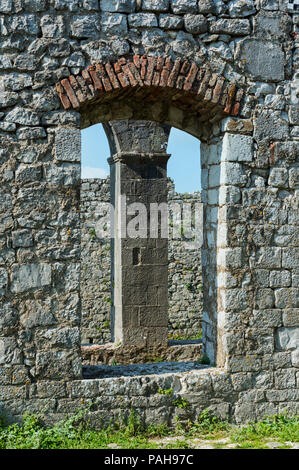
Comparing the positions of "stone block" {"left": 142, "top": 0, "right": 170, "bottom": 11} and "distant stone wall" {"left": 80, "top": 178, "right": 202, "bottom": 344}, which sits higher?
"stone block" {"left": 142, "top": 0, "right": 170, "bottom": 11}

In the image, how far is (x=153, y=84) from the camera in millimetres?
4527

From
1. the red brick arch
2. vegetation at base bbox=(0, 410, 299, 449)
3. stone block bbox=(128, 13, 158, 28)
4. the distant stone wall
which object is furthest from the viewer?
the distant stone wall

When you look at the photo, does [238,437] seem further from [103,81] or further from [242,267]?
[103,81]

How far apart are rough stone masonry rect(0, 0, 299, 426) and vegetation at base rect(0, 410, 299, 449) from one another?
0.10 metres

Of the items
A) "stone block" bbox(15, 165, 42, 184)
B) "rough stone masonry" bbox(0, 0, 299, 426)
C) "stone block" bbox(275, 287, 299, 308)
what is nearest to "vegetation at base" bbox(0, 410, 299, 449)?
"rough stone masonry" bbox(0, 0, 299, 426)

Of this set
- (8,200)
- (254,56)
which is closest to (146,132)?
(254,56)

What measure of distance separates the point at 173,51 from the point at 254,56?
30.8 inches

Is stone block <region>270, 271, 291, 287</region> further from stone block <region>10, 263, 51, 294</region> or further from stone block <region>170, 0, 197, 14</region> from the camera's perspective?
stone block <region>170, 0, 197, 14</region>

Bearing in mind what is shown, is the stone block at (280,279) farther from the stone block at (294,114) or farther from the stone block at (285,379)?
the stone block at (294,114)

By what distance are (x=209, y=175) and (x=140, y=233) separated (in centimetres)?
335

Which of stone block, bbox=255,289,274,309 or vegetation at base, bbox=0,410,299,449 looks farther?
stone block, bbox=255,289,274,309

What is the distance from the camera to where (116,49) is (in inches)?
177

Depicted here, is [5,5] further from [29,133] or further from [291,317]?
[291,317]

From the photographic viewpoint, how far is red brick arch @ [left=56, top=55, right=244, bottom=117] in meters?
4.41
